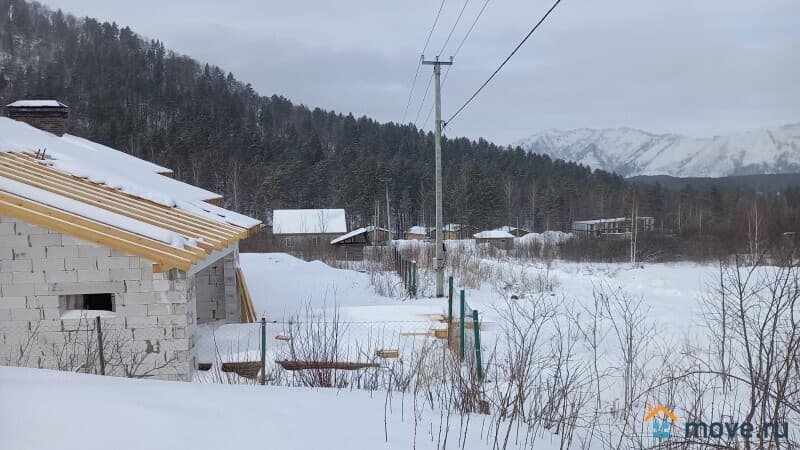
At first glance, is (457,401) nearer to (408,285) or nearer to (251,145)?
(408,285)

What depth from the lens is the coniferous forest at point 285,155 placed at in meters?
66.2

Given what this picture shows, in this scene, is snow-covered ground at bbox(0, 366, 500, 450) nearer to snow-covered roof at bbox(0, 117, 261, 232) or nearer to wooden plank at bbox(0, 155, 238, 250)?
wooden plank at bbox(0, 155, 238, 250)

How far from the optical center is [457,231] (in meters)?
66.0

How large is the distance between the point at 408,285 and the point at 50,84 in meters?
76.8

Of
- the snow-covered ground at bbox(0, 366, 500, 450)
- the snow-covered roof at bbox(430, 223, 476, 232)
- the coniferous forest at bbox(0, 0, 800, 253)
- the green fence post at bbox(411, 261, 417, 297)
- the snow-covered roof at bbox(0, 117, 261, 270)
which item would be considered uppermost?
the coniferous forest at bbox(0, 0, 800, 253)

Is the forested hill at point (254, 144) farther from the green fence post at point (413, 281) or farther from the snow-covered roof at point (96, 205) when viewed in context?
the snow-covered roof at point (96, 205)

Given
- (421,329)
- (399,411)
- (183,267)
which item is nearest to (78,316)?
(183,267)

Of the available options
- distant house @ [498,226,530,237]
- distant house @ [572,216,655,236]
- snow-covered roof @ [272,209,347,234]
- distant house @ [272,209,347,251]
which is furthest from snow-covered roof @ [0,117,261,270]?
distant house @ [572,216,655,236]

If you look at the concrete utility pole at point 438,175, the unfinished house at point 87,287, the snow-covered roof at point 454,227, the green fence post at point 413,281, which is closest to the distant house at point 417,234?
the snow-covered roof at point 454,227

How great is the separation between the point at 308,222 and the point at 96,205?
4429 centimetres

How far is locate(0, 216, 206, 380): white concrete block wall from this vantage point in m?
7.76

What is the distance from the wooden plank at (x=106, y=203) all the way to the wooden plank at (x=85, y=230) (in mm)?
932

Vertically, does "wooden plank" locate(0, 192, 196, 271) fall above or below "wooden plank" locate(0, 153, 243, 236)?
below

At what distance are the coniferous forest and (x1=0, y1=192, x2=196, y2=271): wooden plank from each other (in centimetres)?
4760
